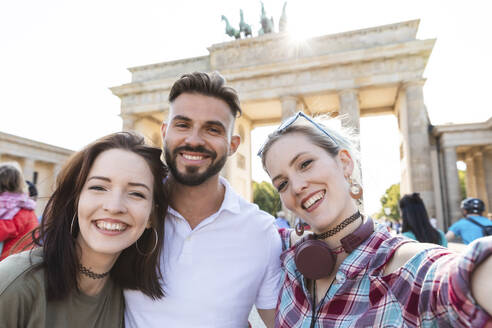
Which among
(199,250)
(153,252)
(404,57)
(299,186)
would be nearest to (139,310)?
(153,252)

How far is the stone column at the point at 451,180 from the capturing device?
22266 mm

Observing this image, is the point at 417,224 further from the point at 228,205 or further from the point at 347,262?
the point at 347,262

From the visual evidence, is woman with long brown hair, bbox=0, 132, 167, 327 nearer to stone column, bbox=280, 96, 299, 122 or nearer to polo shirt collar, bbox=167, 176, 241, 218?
polo shirt collar, bbox=167, 176, 241, 218

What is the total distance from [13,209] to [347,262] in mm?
4651

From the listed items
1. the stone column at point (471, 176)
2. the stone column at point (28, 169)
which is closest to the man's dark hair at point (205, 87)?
the stone column at point (471, 176)

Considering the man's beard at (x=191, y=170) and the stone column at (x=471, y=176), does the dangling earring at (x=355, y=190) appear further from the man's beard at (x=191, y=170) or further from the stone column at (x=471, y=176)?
the stone column at (x=471, y=176)

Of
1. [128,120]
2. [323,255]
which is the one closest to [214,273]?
[323,255]

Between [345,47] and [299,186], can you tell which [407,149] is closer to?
[345,47]

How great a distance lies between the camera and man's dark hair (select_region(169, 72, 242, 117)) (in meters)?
3.15

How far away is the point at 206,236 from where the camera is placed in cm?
263

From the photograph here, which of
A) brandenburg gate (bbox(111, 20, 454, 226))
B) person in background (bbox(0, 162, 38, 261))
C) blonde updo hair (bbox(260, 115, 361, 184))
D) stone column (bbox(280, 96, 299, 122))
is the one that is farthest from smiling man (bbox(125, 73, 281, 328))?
stone column (bbox(280, 96, 299, 122))

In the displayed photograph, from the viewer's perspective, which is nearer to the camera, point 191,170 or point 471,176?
point 191,170

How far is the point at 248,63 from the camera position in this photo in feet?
88.1

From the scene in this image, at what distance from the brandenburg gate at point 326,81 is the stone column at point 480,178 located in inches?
254
